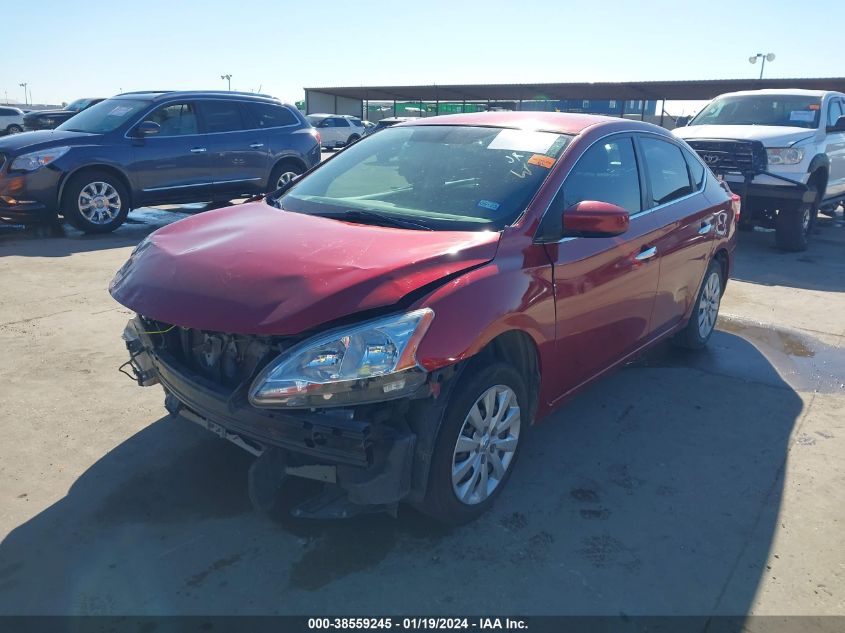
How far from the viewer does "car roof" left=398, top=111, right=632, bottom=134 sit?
3.77 meters

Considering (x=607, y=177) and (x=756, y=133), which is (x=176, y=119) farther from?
(x=756, y=133)

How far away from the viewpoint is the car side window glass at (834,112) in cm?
994

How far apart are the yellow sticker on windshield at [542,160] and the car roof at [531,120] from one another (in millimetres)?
299

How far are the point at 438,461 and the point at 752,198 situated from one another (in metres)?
8.01

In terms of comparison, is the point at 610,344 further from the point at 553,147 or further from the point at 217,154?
the point at 217,154

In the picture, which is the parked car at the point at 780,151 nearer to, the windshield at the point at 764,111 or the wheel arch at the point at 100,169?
the windshield at the point at 764,111

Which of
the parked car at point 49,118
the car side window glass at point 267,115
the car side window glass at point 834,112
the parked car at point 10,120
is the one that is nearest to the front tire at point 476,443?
the car side window glass at point 267,115

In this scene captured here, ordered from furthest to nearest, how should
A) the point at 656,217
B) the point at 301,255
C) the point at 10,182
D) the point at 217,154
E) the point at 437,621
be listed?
the point at 217,154
the point at 10,182
the point at 656,217
the point at 301,255
the point at 437,621

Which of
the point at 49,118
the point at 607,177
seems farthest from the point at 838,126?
the point at 49,118

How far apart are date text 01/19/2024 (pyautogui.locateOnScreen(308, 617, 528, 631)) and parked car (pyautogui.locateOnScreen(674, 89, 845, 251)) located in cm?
806

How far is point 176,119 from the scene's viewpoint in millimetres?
9555

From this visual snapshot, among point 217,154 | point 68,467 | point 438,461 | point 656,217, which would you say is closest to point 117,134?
A: point 217,154

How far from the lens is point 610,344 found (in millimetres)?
3807

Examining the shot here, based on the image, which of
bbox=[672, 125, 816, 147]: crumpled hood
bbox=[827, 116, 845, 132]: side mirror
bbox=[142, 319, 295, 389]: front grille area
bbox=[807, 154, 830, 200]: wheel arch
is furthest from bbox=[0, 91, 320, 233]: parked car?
bbox=[827, 116, 845, 132]: side mirror
